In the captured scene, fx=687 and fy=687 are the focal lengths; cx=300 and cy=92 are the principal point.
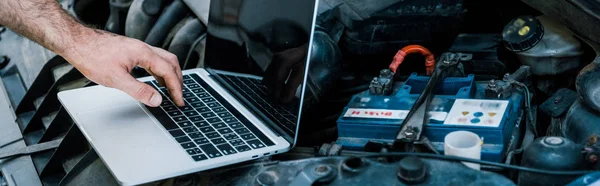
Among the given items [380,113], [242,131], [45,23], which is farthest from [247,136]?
[45,23]

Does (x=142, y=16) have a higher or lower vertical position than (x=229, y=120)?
lower

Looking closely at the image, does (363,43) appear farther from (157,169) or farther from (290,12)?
(157,169)

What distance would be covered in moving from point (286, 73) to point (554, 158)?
0.51 meters

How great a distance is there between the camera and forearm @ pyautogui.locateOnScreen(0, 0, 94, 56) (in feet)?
4.17

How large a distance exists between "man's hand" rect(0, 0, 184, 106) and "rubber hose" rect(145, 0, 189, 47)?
0.60 meters

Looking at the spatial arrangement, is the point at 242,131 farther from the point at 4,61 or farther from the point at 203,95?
the point at 4,61

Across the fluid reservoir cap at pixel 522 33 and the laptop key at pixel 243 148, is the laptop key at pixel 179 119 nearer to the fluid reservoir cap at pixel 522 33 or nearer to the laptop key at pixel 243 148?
the laptop key at pixel 243 148

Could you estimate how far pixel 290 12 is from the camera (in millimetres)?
1241

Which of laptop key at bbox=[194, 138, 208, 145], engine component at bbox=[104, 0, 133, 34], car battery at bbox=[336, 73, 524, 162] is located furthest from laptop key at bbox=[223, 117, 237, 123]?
engine component at bbox=[104, 0, 133, 34]

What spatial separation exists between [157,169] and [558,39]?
29.8 inches

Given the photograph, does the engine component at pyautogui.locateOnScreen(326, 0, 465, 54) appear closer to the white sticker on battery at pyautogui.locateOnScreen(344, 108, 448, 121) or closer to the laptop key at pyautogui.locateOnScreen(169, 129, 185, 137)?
the white sticker on battery at pyautogui.locateOnScreen(344, 108, 448, 121)

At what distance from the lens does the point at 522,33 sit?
1287 millimetres

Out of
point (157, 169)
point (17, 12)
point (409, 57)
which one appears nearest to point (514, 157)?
point (409, 57)

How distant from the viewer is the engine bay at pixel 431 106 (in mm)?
949
